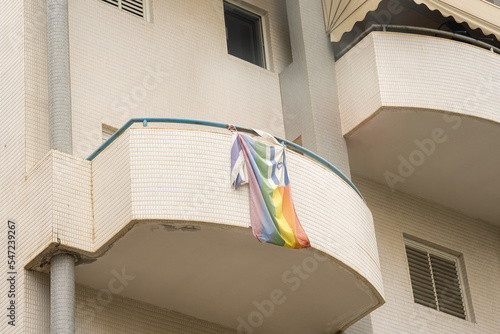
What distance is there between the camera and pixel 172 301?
15.4 m

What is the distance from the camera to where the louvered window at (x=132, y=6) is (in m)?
18.0

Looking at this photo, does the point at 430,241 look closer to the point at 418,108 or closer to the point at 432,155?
the point at 432,155

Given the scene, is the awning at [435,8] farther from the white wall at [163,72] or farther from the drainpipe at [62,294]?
the drainpipe at [62,294]

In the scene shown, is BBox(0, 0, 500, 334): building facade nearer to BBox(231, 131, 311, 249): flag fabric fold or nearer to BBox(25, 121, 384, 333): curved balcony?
BBox(25, 121, 384, 333): curved balcony

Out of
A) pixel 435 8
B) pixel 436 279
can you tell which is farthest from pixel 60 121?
pixel 436 279

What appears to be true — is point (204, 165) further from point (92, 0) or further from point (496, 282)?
point (496, 282)

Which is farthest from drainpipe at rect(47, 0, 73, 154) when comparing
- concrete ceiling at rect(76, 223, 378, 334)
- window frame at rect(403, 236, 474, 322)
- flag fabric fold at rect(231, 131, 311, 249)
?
window frame at rect(403, 236, 474, 322)

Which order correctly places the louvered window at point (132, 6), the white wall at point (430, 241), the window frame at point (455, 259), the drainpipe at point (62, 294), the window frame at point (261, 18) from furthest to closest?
the window frame at point (261, 18) → the window frame at point (455, 259) → the white wall at point (430, 241) → the louvered window at point (132, 6) → the drainpipe at point (62, 294)

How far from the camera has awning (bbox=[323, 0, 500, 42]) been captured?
18.8 meters

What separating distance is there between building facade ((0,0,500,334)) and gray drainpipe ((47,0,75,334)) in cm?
3

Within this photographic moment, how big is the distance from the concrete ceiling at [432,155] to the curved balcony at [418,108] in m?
0.02

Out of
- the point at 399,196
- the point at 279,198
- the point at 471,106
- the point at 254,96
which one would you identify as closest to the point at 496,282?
the point at 399,196

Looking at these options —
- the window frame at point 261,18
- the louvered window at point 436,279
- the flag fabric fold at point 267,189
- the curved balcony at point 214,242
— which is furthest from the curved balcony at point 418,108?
the flag fabric fold at point 267,189

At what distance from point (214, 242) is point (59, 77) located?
344 centimetres
